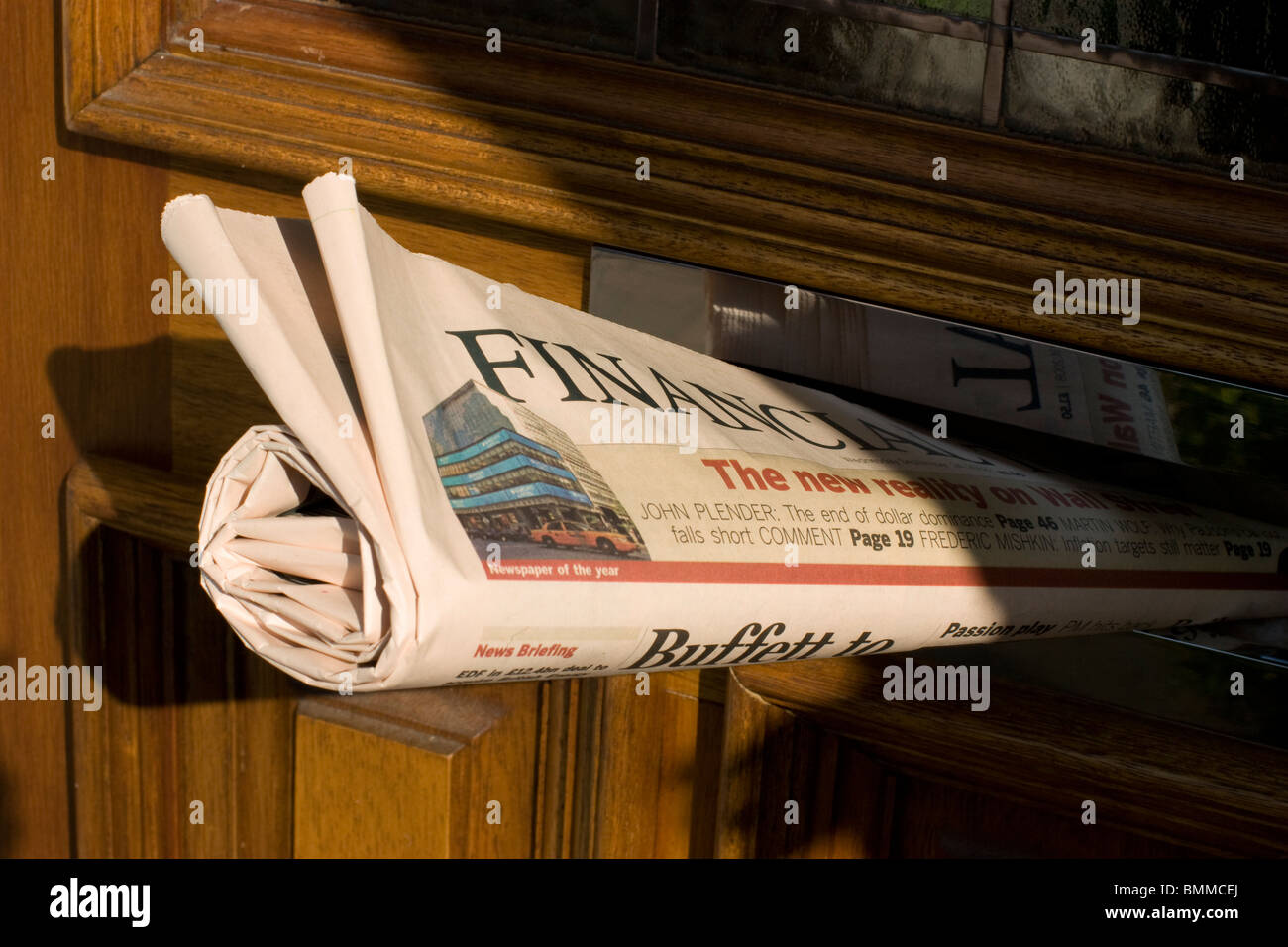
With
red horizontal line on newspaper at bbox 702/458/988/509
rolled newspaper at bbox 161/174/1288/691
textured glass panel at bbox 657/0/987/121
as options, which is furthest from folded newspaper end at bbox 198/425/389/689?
textured glass panel at bbox 657/0/987/121

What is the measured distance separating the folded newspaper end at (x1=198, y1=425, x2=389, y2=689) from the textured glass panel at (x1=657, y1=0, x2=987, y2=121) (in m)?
0.50

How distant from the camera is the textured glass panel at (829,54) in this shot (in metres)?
0.76

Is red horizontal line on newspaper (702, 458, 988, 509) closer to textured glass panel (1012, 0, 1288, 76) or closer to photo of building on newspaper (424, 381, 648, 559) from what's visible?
photo of building on newspaper (424, 381, 648, 559)

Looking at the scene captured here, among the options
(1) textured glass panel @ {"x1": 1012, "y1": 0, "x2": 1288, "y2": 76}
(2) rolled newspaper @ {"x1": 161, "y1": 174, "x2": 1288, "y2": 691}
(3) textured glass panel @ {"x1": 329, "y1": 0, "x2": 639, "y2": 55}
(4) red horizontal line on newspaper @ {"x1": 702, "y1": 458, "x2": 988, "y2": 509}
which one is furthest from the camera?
(3) textured glass panel @ {"x1": 329, "y1": 0, "x2": 639, "y2": 55}

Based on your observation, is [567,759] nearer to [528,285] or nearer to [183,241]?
[528,285]

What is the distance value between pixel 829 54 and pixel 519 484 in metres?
0.48

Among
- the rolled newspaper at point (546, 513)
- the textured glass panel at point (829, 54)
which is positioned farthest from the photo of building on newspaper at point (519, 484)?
the textured glass panel at point (829, 54)

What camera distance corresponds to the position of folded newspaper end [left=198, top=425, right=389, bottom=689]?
1.43ft

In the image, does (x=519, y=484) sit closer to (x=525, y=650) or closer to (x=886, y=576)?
(x=525, y=650)

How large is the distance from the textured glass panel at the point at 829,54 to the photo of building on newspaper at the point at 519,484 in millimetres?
415

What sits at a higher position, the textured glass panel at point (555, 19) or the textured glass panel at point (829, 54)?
the textured glass panel at point (555, 19)

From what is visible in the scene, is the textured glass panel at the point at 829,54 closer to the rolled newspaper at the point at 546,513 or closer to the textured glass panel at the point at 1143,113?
the textured glass panel at the point at 1143,113

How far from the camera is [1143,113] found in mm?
724
